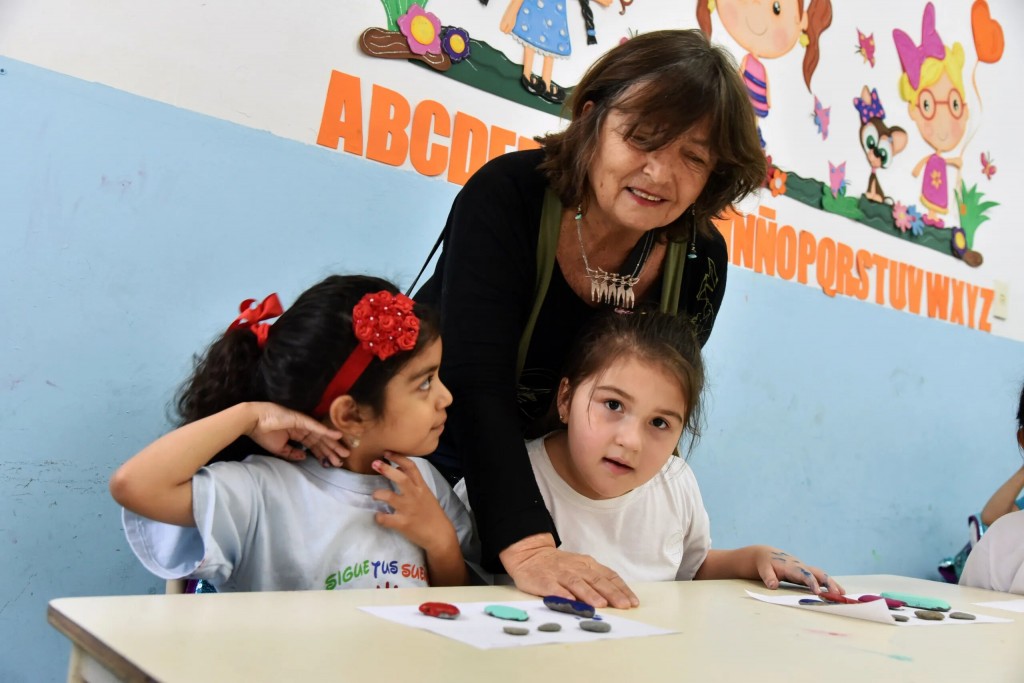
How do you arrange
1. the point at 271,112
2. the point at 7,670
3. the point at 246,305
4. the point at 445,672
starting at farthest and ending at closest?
the point at 271,112, the point at 7,670, the point at 246,305, the point at 445,672

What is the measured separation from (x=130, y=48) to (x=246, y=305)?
54cm

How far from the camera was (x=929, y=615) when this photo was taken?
1122 millimetres

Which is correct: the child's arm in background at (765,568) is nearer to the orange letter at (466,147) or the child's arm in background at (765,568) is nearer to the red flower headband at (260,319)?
the red flower headband at (260,319)

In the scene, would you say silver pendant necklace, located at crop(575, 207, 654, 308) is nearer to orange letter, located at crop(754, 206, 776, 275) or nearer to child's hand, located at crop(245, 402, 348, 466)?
child's hand, located at crop(245, 402, 348, 466)

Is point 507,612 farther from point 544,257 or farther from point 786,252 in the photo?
point 786,252

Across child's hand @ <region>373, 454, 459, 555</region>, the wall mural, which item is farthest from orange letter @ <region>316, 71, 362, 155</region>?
child's hand @ <region>373, 454, 459, 555</region>

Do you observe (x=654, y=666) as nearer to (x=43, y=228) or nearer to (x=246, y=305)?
(x=246, y=305)

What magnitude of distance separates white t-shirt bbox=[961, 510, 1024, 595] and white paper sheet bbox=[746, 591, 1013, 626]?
517mm

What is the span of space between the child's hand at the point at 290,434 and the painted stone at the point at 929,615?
737mm

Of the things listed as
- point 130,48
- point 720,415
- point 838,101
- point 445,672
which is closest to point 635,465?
point 445,672

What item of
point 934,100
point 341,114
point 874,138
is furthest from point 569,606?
point 934,100

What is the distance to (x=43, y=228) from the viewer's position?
1405 mm

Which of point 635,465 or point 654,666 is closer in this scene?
point 654,666

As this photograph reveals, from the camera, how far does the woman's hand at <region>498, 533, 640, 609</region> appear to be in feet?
3.20
